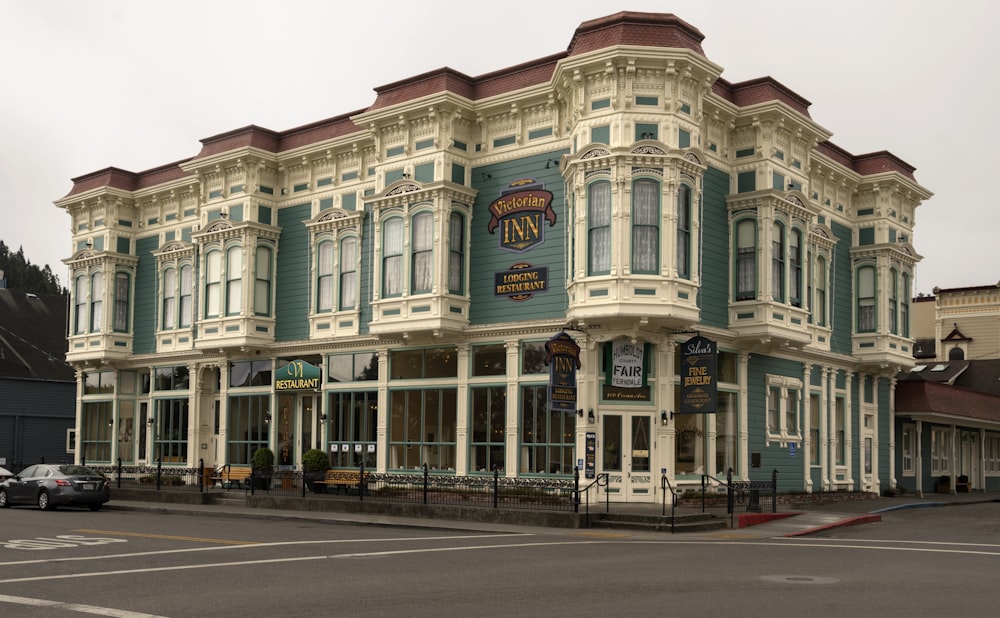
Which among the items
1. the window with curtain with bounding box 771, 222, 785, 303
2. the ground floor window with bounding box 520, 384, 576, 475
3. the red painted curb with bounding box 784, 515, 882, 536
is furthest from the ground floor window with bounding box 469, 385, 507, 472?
the red painted curb with bounding box 784, 515, 882, 536

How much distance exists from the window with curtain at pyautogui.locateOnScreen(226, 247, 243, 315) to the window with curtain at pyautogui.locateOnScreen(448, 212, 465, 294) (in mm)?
8987

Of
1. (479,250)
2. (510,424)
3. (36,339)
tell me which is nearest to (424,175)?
(479,250)

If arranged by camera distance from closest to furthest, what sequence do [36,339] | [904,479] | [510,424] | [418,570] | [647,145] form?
[418,570] < [647,145] < [510,424] < [904,479] < [36,339]

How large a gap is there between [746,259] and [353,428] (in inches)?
517

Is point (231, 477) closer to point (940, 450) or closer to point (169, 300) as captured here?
point (169, 300)

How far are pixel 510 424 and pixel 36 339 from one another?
39.1m

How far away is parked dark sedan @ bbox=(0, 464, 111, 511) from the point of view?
28.7 meters

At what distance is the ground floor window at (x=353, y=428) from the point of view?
31906mm

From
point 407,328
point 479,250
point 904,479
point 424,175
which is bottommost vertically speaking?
point 904,479

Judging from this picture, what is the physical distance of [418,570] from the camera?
1468 cm

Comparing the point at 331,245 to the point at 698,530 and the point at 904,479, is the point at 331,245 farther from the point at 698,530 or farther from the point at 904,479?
the point at 904,479

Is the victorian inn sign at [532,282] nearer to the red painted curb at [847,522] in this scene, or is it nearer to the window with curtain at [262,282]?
the window with curtain at [262,282]

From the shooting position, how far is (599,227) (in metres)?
26.2

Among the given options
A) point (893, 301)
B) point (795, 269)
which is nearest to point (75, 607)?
point (795, 269)
